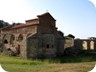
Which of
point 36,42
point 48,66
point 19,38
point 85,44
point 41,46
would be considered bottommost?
point 48,66

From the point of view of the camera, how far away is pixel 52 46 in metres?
18.1

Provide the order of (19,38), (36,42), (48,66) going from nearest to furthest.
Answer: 1. (48,66)
2. (36,42)
3. (19,38)

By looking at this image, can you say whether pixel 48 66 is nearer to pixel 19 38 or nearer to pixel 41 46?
pixel 41 46

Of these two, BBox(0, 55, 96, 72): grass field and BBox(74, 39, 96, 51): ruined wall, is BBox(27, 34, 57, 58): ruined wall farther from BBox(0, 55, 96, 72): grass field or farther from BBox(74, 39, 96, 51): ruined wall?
BBox(0, 55, 96, 72): grass field

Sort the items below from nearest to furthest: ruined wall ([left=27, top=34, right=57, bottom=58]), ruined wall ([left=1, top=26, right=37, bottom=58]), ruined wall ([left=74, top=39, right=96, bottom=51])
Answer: ruined wall ([left=1, top=26, right=37, bottom=58]) → ruined wall ([left=27, top=34, right=57, bottom=58]) → ruined wall ([left=74, top=39, right=96, bottom=51])

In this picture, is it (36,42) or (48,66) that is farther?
(36,42)

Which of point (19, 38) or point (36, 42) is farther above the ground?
point (19, 38)

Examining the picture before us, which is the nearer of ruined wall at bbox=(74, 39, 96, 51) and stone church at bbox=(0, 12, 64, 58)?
stone church at bbox=(0, 12, 64, 58)

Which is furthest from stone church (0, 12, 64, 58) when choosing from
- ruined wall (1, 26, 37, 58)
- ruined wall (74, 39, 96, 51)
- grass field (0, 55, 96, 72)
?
grass field (0, 55, 96, 72)

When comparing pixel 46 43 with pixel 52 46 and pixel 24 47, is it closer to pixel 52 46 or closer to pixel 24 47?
pixel 52 46

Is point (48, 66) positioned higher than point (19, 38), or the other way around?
point (19, 38)

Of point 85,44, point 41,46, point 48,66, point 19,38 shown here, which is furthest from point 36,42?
point 48,66

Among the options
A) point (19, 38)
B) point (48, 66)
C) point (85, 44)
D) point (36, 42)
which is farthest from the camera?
point (85, 44)

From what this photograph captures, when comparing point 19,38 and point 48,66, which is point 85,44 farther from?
point 48,66
